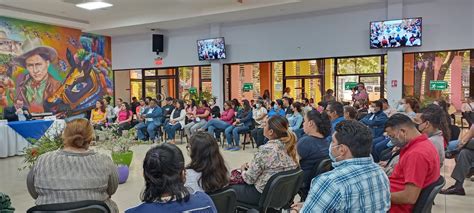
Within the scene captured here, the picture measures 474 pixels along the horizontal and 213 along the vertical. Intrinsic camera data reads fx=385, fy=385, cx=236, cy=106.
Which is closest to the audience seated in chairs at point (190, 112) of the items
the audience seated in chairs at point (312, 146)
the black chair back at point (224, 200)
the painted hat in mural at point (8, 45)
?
the painted hat in mural at point (8, 45)

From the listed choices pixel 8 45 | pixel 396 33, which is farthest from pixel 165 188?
pixel 8 45

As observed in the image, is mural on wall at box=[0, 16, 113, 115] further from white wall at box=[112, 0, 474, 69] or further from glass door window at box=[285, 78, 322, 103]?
glass door window at box=[285, 78, 322, 103]

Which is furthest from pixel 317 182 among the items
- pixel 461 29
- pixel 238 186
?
pixel 461 29

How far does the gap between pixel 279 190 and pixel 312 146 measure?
71 cm

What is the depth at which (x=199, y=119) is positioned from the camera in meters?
9.45

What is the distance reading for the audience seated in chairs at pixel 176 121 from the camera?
9.40m

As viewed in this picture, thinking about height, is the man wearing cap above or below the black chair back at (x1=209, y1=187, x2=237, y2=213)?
above

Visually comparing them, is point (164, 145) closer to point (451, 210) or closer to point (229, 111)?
point (451, 210)

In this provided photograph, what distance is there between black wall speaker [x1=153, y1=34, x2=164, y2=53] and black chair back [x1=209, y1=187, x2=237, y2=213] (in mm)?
10578

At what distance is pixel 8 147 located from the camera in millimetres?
7488

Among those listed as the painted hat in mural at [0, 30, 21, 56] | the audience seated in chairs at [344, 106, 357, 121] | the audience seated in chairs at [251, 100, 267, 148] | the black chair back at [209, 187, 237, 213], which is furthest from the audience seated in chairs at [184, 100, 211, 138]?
the black chair back at [209, 187, 237, 213]

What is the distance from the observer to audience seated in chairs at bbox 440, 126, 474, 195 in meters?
4.64

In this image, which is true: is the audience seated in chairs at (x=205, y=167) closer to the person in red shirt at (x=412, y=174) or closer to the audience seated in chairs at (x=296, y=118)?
the person in red shirt at (x=412, y=174)

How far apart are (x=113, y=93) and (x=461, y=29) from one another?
1094cm
